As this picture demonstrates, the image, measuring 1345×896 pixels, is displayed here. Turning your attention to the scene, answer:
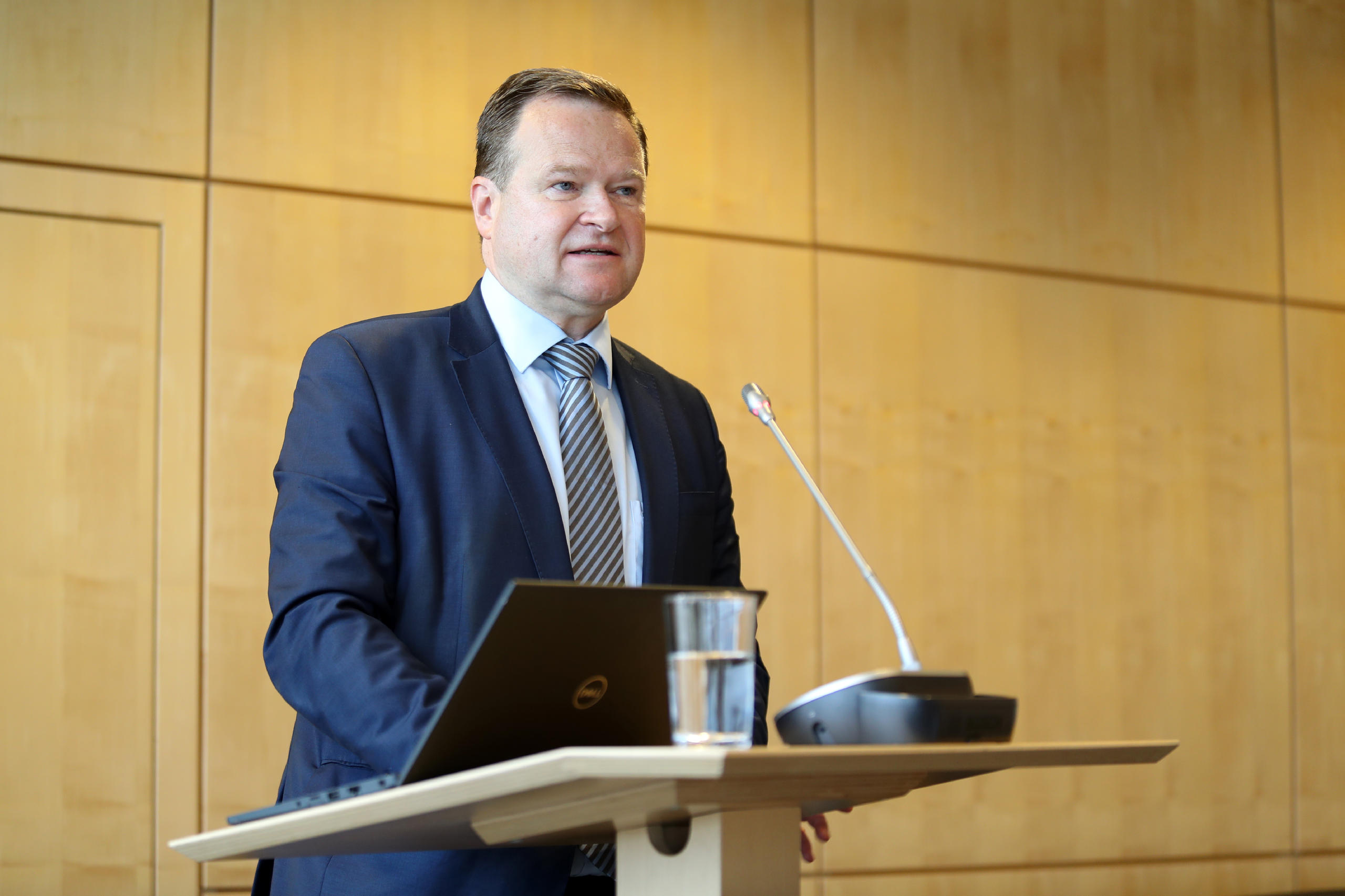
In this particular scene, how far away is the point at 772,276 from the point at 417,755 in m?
2.74

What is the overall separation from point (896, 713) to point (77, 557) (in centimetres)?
228

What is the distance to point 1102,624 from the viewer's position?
4.04m

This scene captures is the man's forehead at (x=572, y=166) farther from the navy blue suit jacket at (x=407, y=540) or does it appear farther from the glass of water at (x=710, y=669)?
the glass of water at (x=710, y=669)

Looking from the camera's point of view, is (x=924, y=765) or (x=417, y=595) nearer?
(x=924, y=765)

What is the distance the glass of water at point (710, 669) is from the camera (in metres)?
1.04

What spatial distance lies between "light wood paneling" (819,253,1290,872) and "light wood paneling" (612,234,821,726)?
0.09 metres

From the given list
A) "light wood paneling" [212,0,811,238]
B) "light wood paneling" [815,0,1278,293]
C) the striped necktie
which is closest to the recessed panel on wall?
"light wood paneling" [212,0,811,238]

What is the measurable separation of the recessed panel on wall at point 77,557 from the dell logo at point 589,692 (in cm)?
204

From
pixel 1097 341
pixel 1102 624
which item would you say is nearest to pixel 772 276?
pixel 1097 341

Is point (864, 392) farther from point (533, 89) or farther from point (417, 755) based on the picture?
point (417, 755)

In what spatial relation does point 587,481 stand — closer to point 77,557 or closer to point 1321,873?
point 77,557

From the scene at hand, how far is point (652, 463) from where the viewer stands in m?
2.00

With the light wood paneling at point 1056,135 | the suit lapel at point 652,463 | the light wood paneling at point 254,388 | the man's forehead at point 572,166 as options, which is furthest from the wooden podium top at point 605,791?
the light wood paneling at point 1056,135

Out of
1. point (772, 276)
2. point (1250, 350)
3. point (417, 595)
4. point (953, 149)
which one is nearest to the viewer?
point (417, 595)
